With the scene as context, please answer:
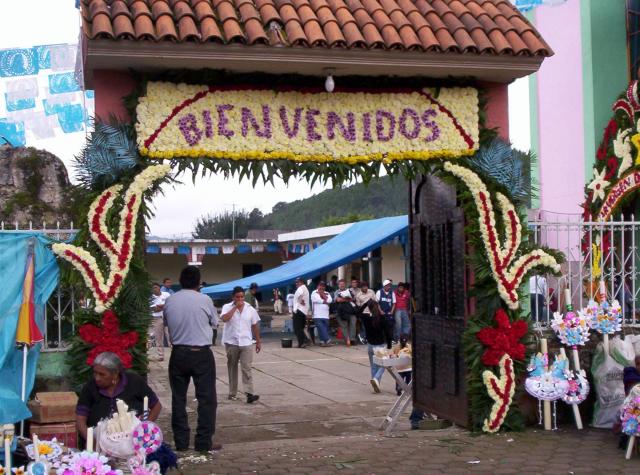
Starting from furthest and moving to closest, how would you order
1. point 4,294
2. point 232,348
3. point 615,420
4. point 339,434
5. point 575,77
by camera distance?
point 575,77 → point 232,348 → point 339,434 → point 615,420 → point 4,294

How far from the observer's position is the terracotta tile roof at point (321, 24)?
767 cm

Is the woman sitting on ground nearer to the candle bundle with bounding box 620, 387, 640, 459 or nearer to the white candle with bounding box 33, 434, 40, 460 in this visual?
the white candle with bounding box 33, 434, 40, 460

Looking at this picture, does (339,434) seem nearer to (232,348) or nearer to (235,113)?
(232,348)

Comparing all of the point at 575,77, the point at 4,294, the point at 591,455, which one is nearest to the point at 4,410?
the point at 4,294

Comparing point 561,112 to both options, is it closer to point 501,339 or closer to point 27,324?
point 501,339

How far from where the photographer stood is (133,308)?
7.95 meters

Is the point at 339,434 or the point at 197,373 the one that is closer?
the point at 197,373

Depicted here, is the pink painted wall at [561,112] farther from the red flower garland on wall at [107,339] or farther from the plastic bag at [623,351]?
the red flower garland on wall at [107,339]

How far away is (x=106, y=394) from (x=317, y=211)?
76.6 m

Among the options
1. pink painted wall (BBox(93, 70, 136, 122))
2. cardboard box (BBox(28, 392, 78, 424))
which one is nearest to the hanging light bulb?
pink painted wall (BBox(93, 70, 136, 122))

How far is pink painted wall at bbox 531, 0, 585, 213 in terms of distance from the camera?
16.1 m

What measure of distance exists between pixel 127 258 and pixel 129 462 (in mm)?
2478

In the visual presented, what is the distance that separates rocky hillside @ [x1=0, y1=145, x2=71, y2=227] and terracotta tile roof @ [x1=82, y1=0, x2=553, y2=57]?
3.68 metres

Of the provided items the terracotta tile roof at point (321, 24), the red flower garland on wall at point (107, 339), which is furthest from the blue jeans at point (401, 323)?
the red flower garland on wall at point (107, 339)
